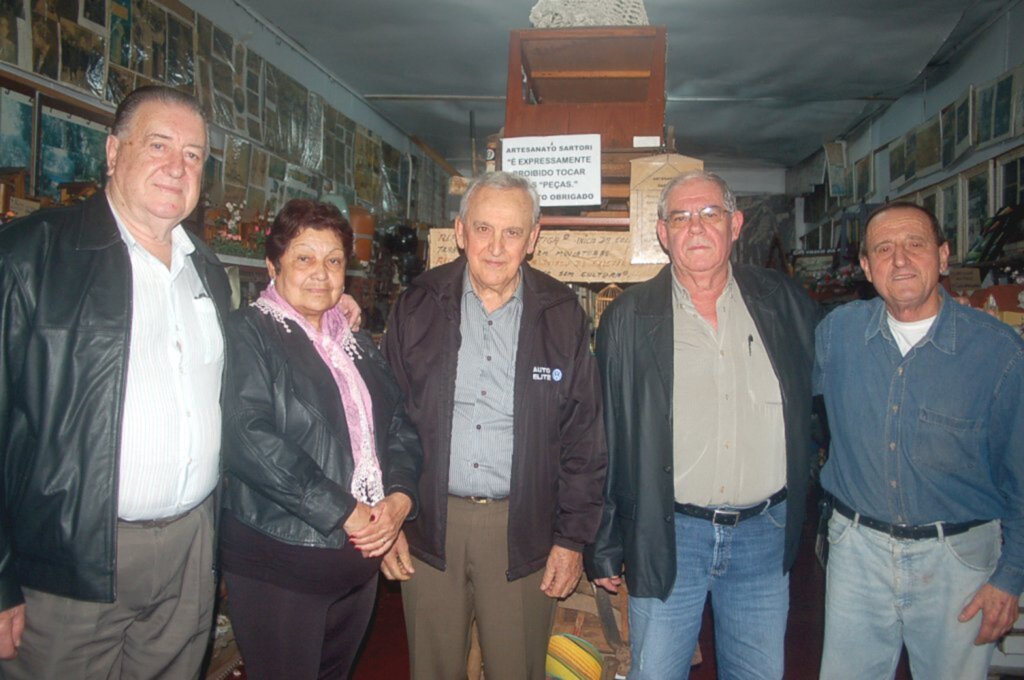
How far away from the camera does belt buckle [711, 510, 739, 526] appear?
1980mm

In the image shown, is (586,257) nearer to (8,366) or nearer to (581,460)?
(581,460)

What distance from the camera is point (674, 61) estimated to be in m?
5.57

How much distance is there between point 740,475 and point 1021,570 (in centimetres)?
81

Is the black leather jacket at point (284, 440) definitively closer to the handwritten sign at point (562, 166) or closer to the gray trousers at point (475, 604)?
the gray trousers at point (475, 604)

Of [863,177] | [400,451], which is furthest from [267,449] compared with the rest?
[863,177]

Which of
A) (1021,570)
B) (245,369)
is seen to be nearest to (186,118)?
(245,369)

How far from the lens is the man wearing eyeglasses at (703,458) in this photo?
78.5 inches

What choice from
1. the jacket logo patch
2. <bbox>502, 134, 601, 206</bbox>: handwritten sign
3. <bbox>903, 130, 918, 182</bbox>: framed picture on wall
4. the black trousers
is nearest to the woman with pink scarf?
the black trousers

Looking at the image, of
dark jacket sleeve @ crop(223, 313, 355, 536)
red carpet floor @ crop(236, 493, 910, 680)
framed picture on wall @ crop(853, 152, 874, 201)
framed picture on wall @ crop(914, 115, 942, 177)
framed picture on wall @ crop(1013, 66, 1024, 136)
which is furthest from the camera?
framed picture on wall @ crop(853, 152, 874, 201)

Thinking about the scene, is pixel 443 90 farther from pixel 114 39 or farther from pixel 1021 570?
pixel 1021 570

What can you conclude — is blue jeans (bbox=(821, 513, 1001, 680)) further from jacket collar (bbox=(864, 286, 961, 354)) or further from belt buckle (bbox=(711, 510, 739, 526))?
jacket collar (bbox=(864, 286, 961, 354))

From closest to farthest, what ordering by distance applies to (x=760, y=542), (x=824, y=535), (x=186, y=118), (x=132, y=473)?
(x=132, y=473) < (x=186, y=118) < (x=760, y=542) < (x=824, y=535)

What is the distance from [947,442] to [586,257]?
1316mm

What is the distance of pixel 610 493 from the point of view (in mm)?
2107
